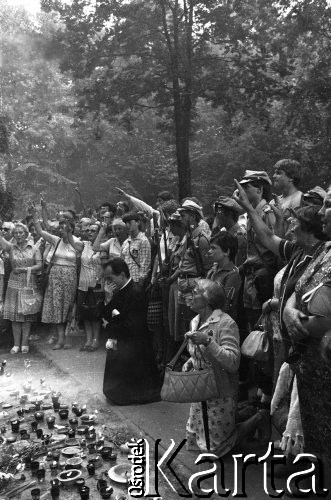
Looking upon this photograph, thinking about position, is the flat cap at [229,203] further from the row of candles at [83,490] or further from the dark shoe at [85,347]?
the dark shoe at [85,347]

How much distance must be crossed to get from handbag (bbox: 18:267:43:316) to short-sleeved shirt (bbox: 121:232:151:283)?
2.33m

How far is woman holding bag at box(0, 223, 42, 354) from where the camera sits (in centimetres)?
921

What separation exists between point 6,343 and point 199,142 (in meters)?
15.9

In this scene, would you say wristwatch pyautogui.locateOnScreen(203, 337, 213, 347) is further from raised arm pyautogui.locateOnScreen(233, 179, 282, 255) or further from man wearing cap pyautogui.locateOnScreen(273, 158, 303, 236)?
man wearing cap pyautogui.locateOnScreen(273, 158, 303, 236)

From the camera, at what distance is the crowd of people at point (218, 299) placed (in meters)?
3.66

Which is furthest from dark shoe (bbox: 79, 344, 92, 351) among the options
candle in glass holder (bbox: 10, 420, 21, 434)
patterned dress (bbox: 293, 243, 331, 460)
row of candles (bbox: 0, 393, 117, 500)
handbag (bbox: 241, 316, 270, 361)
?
patterned dress (bbox: 293, 243, 331, 460)

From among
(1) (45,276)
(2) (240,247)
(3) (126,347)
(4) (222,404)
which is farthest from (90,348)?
(4) (222,404)

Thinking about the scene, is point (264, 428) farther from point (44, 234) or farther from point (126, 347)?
point (44, 234)

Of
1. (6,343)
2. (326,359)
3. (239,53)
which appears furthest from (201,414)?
(239,53)

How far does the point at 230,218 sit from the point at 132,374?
214 centimetres

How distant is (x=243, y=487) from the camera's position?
429cm

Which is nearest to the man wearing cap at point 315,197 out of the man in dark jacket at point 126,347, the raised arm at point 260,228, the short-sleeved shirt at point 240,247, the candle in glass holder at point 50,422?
the raised arm at point 260,228

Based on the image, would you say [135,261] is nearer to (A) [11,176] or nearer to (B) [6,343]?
(B) [6,343]

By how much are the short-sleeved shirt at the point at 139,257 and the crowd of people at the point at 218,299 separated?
0.05 ft
